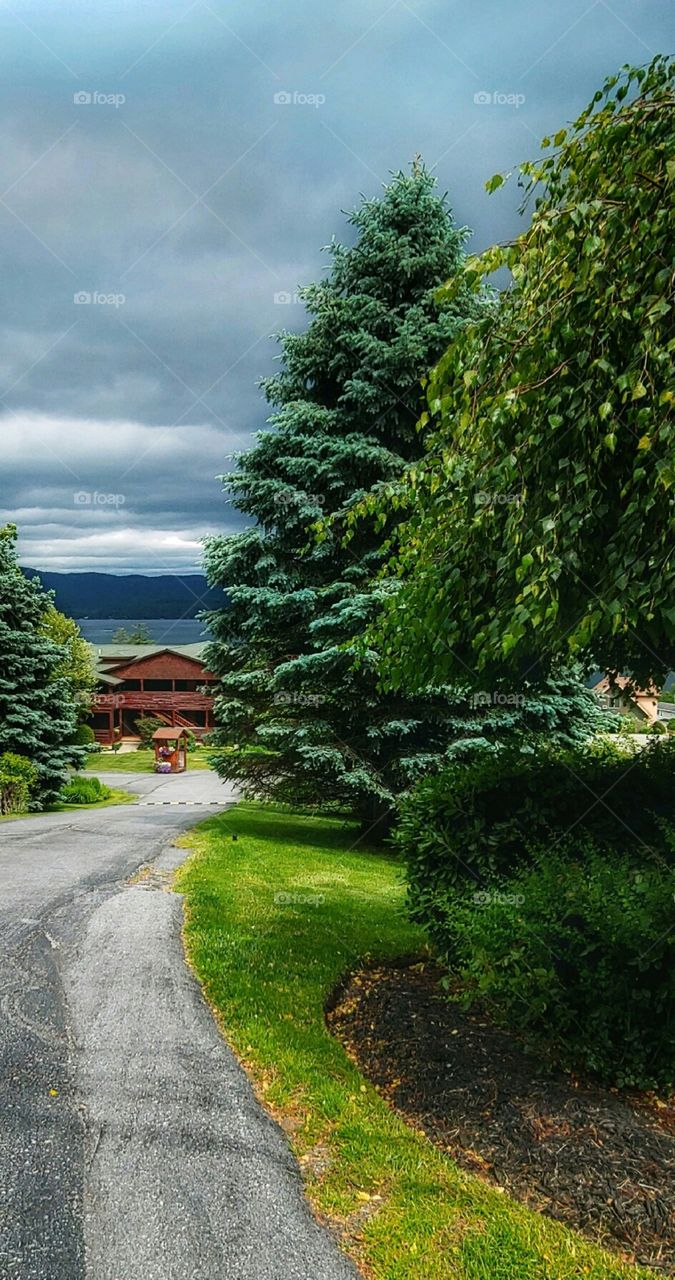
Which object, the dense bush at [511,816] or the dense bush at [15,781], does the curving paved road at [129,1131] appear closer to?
the dense bush at [511,816]

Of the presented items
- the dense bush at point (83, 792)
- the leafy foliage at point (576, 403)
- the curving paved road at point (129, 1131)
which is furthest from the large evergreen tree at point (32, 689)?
the leafy foliage at point (576, 403)

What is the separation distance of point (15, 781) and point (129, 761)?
2241 cm

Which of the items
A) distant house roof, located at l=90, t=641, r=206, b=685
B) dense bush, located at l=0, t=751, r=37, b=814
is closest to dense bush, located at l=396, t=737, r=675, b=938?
dense bush, located at l=0, t=751, r=37, b=814

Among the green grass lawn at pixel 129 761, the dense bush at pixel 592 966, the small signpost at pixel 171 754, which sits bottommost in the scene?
the green grass lawn at pixel 129 761

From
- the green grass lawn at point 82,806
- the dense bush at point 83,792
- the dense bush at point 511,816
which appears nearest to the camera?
the dense bush at point 511,816

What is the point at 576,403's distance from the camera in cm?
374

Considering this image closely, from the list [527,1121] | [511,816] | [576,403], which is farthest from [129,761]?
[576,403]

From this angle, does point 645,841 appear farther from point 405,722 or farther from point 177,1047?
point 405,722

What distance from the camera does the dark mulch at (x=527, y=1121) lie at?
3.14 metres

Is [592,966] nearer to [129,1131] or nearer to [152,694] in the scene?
[129,1131]

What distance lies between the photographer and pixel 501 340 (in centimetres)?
417

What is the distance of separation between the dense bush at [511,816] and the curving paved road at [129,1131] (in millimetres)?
1829

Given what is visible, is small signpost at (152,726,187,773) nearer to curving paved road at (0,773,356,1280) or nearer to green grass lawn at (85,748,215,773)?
green grass lawn at (85,748,215,773)

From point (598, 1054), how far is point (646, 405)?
3.34 meters
